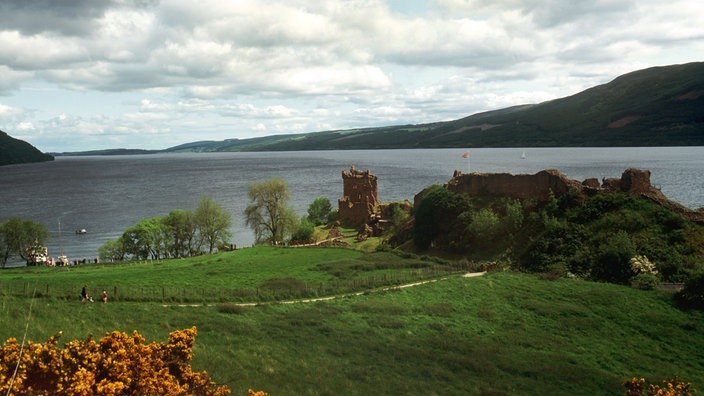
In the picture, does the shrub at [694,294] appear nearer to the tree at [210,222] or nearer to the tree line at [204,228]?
the tree line at [204,228]

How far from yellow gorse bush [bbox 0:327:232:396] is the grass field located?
6.97 m

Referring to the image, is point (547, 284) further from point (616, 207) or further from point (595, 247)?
point (616, 207)

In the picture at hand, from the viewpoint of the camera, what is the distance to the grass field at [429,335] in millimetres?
26344

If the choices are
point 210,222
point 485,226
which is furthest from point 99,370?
point 210,222

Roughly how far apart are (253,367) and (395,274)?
2748 centimetres

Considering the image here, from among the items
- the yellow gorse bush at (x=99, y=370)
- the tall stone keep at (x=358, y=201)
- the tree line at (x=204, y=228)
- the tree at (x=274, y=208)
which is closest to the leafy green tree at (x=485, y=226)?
the tall stone keep at (x=358, y=201)

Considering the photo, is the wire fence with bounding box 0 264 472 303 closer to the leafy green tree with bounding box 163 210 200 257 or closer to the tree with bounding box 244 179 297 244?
the tree with bounding box 244 179 297 244

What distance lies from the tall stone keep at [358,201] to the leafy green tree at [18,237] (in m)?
52.7

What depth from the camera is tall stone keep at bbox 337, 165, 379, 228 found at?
95625mm

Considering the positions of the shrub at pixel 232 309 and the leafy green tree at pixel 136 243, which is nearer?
the shrub at pixel 232 309

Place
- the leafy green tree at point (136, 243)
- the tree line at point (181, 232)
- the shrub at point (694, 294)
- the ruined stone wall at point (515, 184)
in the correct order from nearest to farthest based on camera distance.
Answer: the shrub at point (694, 294) < the ruined stone wall at point (515, 184) < the tree line at point (181, 232) < the leafy green tree at point (136, 243)

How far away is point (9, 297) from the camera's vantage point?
37156 millimetres

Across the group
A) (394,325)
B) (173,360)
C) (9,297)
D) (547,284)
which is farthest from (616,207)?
(9,297)

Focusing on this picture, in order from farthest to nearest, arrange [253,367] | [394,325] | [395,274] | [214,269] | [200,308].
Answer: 1. [214,269]
2. [395,274]
3. [200,308]
4. [394,325]
5. [253,367]
